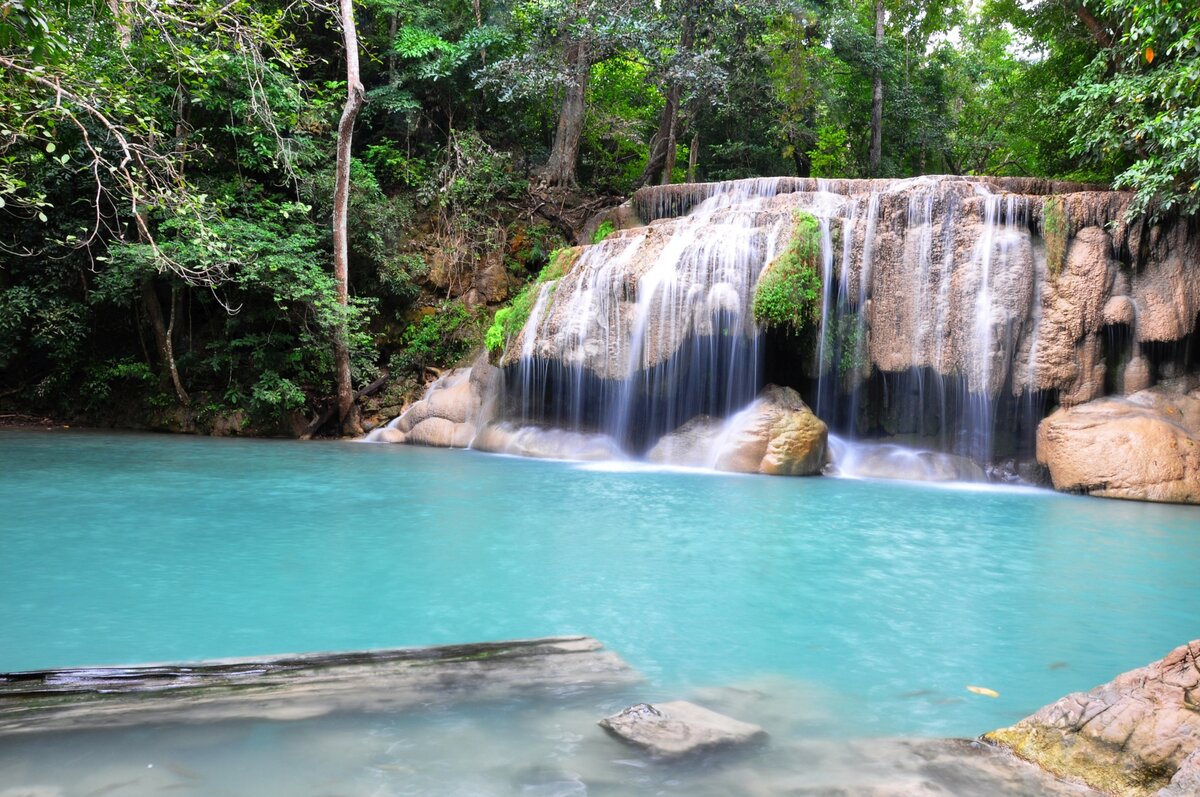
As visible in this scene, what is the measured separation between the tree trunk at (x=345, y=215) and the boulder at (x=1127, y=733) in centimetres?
1240

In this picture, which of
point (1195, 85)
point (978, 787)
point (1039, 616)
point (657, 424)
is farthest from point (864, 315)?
point (978, 787)

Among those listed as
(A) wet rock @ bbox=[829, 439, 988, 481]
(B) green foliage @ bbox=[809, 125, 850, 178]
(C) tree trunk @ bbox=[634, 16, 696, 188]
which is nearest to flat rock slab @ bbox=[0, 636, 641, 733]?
(A) wet rock @ bbox=[829, 439, 988, 481]

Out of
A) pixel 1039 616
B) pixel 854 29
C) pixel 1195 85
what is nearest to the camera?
pixel 1039 616

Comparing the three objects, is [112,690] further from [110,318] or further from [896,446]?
[110,318]

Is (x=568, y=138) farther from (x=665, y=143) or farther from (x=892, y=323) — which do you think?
(x=892, y=323)

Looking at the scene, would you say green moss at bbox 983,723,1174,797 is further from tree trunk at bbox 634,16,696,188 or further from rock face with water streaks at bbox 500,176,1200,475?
tree trunk at bbox 634,16,696,188

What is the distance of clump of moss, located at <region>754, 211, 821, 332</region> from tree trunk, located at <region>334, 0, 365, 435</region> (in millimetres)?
6964

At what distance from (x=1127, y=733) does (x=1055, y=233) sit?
10.1m

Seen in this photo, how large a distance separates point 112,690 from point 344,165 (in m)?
12.2

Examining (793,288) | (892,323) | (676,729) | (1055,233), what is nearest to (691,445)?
(793,288)

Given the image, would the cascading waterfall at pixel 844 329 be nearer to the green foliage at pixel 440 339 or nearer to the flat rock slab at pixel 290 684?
the green foliage at pixel 440 339

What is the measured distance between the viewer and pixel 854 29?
20281 millimetres

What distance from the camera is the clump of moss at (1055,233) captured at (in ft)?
35.4

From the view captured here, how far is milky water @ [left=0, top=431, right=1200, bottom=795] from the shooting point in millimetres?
2518
